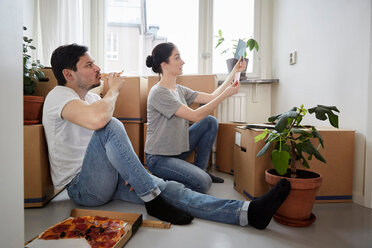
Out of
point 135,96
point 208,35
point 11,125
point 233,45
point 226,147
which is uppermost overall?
point 208,35

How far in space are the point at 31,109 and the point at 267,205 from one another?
131 cm

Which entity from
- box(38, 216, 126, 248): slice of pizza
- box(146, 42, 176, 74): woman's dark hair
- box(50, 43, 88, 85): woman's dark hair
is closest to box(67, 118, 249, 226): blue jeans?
box(38, 216, 126, 248): slice of pizza

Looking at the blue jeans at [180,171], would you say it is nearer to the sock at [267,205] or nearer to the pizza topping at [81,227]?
the sock at [267,205]

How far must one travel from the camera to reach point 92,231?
98 cm

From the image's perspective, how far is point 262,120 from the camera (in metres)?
2.66

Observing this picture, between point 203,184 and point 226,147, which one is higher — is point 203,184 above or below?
below

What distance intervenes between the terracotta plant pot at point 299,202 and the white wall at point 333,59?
0.47 metres

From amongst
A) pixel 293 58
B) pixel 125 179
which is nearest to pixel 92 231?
pixel 125 179

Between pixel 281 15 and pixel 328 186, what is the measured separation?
1740mm

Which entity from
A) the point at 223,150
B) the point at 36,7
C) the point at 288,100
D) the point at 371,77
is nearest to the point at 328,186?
the point at 371,77

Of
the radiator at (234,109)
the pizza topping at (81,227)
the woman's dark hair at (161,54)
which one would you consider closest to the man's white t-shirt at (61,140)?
the pizza topping at (81,227)

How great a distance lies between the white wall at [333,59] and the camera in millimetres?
1371

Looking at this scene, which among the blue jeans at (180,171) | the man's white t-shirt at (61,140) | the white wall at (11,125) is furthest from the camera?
the blue jeans at (180,171)

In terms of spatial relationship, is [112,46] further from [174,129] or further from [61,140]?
[61,140]
